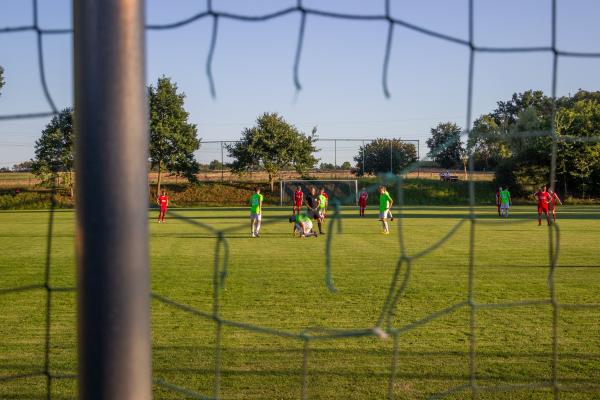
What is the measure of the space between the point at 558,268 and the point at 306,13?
9.34 meters

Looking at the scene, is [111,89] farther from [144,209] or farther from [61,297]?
[61,297]

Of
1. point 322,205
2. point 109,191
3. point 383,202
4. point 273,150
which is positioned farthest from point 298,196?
point 109,191

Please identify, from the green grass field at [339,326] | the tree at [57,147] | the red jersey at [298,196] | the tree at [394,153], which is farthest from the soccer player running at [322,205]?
the red jersey at [298,196]

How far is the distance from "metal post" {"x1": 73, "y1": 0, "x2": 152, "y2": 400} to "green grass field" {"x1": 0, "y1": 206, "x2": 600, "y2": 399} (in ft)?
1.69

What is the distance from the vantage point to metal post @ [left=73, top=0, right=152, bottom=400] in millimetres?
1206

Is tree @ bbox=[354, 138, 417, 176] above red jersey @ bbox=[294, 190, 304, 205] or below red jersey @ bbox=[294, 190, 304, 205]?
above

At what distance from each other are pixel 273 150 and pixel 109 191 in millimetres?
25324

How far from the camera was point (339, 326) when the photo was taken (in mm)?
6227

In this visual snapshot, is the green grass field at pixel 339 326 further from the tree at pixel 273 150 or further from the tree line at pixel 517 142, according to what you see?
the tree at pixel 273 150

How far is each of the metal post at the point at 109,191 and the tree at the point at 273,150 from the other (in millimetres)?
16827

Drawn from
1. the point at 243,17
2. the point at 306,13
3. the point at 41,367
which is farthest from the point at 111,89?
the point at 41,367

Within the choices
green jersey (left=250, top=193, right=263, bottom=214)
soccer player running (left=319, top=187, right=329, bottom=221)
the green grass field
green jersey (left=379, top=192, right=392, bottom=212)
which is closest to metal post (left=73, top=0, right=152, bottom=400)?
the green grass field

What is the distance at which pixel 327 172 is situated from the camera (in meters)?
35.7

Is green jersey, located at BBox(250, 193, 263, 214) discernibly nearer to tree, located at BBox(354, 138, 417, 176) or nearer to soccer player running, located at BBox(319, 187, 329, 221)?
soccer player running, located at BBox(319, 187, 329, 221)
